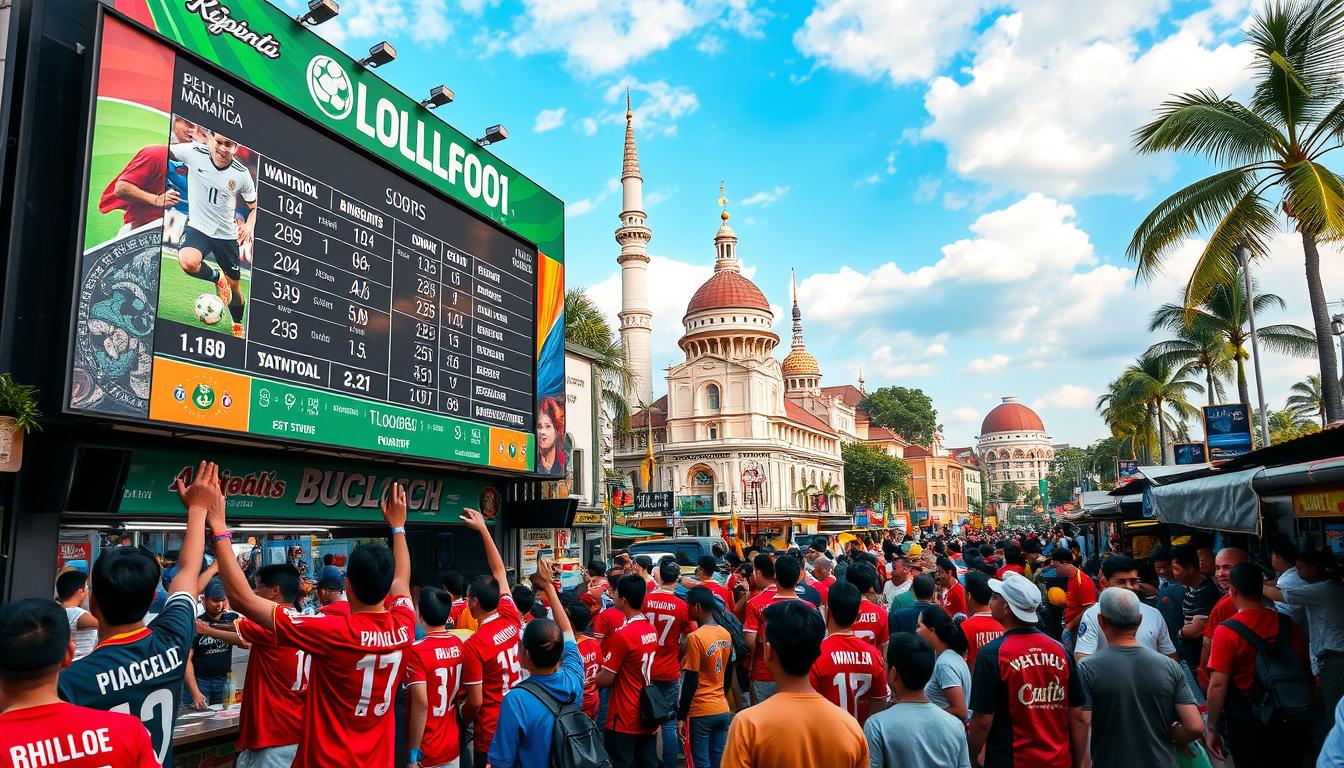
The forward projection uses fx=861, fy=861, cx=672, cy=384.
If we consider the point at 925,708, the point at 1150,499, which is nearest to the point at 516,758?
the point at 925,708

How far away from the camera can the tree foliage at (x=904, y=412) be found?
121 metres

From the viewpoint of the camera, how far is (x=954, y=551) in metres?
22.8

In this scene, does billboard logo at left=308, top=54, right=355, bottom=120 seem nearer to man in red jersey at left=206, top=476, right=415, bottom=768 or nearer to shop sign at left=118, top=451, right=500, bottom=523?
shop sign at left=118, top=451, right=500, bottom=523

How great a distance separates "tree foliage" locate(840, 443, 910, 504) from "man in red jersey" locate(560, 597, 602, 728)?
8612cm

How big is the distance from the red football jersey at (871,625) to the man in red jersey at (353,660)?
3936 mm

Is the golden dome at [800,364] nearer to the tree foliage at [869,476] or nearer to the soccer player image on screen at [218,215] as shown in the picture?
the tree foliage at [869,476]

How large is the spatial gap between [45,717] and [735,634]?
5.85 metres

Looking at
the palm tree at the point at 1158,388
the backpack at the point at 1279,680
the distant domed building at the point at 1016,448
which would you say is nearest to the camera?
the backpack at the point at 1279,680

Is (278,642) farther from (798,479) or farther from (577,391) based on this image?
(798,479)

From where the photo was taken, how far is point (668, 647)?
7.19m

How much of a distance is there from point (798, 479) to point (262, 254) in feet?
→ 230

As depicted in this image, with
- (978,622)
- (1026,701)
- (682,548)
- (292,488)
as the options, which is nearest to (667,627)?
(978,622)

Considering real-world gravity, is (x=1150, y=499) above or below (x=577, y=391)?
below

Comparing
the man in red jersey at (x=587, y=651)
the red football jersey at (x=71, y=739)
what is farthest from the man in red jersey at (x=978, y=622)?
the red football jersey at (x=71, y=739)
